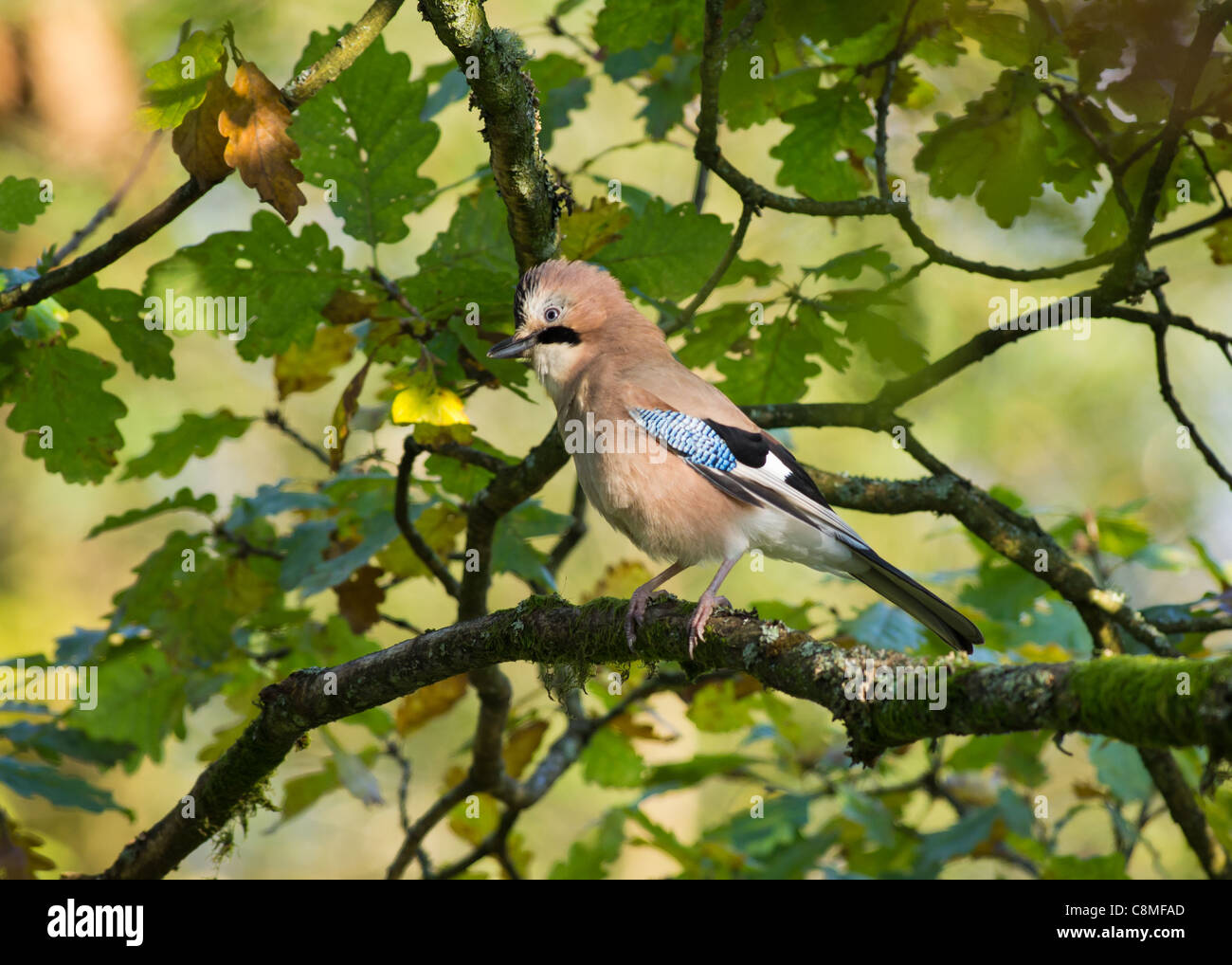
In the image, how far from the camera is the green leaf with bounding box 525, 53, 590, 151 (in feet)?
18.8

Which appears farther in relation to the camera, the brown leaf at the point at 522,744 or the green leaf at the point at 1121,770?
the brown leaf at the point at 522,744

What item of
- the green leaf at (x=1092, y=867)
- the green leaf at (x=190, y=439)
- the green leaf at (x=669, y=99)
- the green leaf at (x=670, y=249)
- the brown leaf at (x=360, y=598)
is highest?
the green leaf at (x=669, y=99)

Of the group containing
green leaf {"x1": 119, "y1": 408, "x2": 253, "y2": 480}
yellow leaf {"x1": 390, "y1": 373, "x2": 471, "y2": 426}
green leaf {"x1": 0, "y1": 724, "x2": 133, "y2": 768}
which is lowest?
green leaf {"x1": 0, "y1": 724, "x2": 133, "y2": 768}

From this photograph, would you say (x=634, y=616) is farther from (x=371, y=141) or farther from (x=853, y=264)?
(x=371, y=141)

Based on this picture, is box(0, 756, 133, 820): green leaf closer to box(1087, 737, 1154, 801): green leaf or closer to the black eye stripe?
the black eye stripe

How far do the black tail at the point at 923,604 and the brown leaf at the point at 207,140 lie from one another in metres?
2.66

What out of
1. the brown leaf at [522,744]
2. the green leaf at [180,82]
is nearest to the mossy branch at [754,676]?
the green leaf at [180,82]

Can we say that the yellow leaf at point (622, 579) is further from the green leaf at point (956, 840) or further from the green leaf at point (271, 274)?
the green leaf at point (271, 274)

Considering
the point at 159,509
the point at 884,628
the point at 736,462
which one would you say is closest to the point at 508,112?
the point at 736,462

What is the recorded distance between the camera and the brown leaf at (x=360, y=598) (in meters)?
5.28

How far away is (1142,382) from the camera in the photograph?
1270 centimetres

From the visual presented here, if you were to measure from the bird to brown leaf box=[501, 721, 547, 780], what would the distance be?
2.55m

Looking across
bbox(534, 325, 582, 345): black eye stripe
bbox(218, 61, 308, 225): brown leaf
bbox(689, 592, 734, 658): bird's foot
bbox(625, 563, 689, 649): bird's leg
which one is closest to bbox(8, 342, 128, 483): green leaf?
bbox(218, 61, 308, 225): brown leaf
